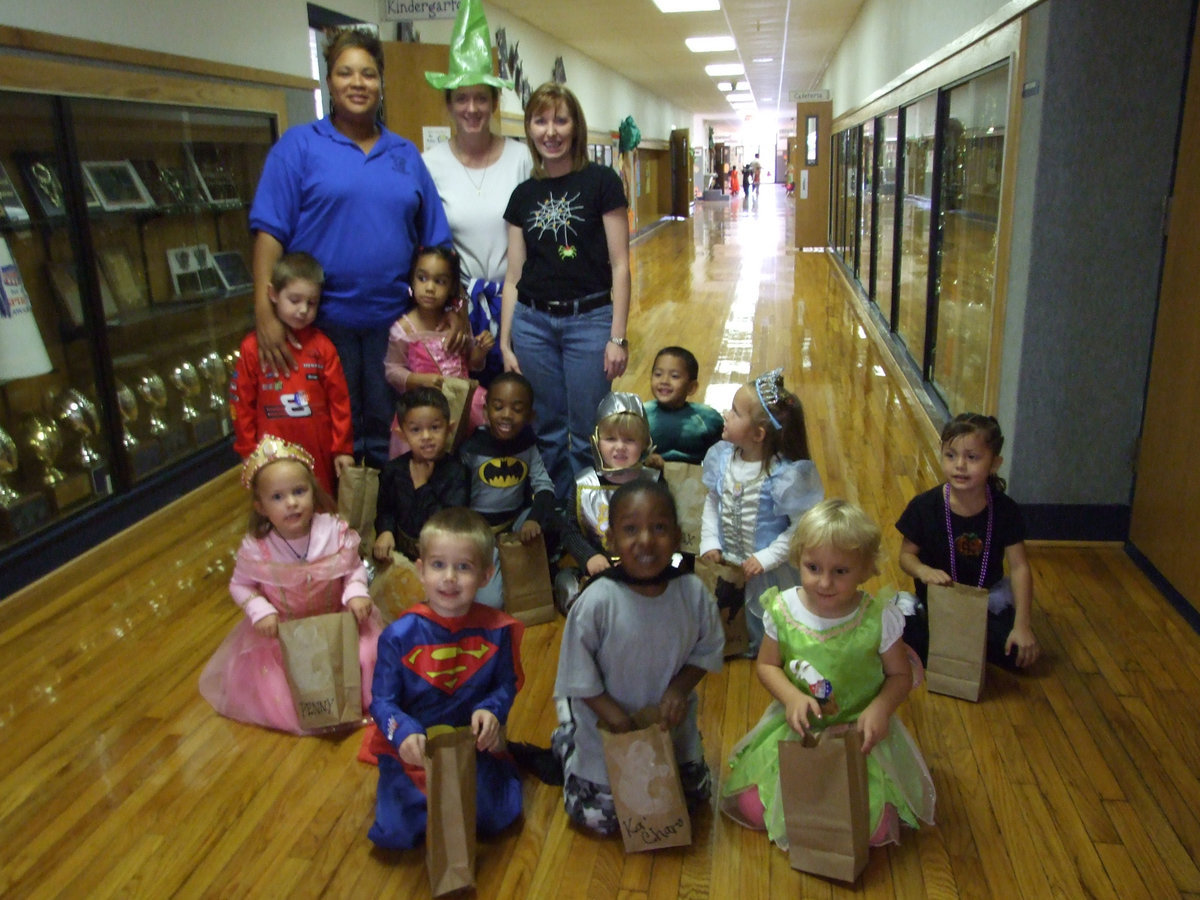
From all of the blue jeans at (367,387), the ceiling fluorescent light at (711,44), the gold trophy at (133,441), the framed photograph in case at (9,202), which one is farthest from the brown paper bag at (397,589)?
the ceiling fluorescent light at (711,44)

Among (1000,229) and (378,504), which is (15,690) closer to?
(378,504)

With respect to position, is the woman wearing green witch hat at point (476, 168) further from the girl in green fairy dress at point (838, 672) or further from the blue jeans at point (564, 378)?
the girl in green fairy dress at point (838, 672)

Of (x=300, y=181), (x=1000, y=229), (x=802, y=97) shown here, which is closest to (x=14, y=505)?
(x=300, y=181)

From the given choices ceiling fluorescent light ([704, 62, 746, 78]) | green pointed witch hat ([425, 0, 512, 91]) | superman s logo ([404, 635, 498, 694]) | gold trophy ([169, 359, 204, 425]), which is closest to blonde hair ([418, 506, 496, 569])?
A: superman s logo ([404, 635, 498, 694])

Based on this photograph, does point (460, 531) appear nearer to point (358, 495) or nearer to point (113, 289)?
point (358, 495)

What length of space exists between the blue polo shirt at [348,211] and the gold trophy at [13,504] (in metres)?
1.31

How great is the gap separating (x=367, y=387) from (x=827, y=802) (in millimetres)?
2148

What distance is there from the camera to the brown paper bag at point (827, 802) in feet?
6.31

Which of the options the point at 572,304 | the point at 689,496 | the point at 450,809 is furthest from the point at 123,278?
the point at 450,809

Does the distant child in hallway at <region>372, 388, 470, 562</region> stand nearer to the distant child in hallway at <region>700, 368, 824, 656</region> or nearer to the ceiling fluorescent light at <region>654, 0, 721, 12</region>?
the distant child in hallway at <region>700, 368, 824, 656</region>

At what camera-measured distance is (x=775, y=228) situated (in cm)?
1958

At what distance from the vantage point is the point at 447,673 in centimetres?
220

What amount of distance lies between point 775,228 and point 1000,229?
16.5m

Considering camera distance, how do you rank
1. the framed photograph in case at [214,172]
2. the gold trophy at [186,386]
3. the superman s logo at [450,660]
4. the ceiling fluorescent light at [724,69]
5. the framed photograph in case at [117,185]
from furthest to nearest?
the ceiling fluorescent light at [724,69] → the framed photograph in case at [214,172] → the gold trophy at [186,386] → the framed photograph in case at [117,185] → the superman s logo at [450,660]
